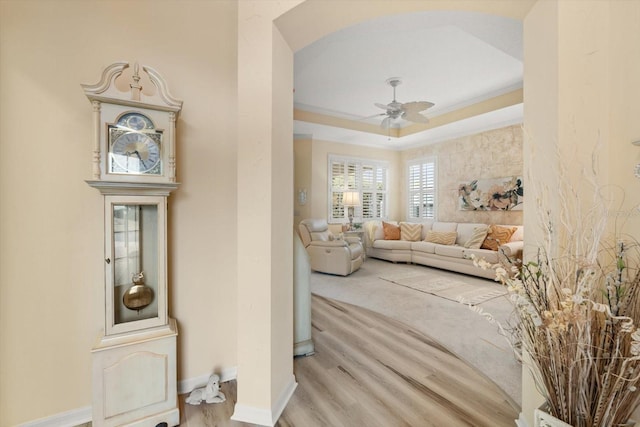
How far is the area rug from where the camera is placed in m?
3.73

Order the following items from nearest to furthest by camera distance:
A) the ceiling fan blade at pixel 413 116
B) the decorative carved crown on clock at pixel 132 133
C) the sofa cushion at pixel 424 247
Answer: the decorative carved crown on clock at pixel 132 133
the ceiling fan blade at pixel 413 116
the sofa cushion at pixel 424 247

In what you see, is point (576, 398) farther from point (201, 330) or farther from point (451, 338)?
point (201, 330)

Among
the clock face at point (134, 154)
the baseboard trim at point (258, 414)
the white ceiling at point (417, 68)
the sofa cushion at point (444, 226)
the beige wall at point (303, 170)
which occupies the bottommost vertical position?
the baseboard trim at point (258, 414)

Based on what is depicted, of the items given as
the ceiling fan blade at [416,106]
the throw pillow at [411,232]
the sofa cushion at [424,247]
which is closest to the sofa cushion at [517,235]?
the sofa cushion at [424,247]

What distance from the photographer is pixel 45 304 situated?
146 cm

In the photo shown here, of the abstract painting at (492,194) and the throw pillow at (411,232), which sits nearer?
the abstract painting at (492,194)

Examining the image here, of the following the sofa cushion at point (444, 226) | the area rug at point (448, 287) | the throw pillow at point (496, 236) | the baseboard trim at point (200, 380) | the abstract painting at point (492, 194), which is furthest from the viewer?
the sofa cushion at point (444, 226)

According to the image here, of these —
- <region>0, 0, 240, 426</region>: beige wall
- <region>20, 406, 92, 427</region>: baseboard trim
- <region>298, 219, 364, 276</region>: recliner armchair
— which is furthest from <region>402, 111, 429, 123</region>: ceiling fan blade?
<region>20, 406, 92, 427</region>: baseboard trim

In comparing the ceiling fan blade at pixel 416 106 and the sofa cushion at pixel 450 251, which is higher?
the ceiling fan blade at pixel 416 106

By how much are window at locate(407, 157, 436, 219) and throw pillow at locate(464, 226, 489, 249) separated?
1.52m

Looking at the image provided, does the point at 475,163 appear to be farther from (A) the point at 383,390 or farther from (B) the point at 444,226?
(A) the point at 383,390

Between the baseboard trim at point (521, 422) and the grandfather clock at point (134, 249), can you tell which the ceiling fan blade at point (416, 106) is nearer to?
the grandfather clock at point (134, 249)

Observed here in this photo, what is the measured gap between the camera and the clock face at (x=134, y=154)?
144 centimetres

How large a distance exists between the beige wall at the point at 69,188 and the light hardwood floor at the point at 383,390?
26.7 inches
